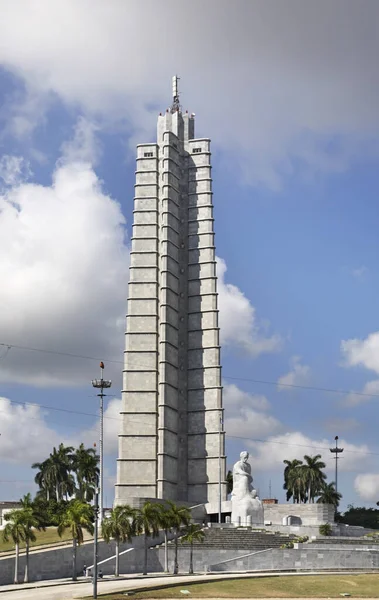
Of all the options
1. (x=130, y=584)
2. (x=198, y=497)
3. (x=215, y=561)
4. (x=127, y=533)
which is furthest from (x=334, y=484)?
(x=130, y=584)

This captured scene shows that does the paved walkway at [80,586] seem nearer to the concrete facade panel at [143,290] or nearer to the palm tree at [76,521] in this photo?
the palm tree at [76,521]

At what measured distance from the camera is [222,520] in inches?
3484

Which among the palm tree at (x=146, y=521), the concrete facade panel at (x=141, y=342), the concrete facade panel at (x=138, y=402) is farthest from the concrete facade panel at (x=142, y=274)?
the palm tree at (x=146, y=521)

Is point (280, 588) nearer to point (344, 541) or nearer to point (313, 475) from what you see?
point (344, 541)

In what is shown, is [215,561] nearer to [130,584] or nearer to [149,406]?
[130,584]

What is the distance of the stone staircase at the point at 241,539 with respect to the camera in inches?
2749

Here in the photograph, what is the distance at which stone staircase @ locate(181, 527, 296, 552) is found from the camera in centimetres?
6981

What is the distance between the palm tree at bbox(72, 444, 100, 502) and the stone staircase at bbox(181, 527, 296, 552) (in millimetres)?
24667

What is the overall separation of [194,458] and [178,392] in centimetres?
717

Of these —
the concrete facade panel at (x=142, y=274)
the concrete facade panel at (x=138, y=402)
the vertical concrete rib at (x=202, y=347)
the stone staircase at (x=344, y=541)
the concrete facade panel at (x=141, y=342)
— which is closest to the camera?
the stone staircase at (x=344, y=541)

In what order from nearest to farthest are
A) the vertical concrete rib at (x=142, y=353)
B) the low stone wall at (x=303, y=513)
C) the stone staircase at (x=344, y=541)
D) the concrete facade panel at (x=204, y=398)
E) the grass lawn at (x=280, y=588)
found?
the grass lawn at (x=280, y=588) → the stone staircase at (x=344, y=541) → the low stone wall at (x=303, y=513) → the vertical concrete rib at (x=142, y=353) → the concrete facade panel at (x=204, y=398)

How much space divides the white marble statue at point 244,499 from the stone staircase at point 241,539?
4.74 meters

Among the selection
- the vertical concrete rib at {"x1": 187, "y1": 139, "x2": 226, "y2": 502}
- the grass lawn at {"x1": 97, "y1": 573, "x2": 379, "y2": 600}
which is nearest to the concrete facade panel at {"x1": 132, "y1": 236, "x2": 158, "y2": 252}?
the vertical concrete rib at {"x1": 187, "y1": 139, "x2": 226, "y2": 502}

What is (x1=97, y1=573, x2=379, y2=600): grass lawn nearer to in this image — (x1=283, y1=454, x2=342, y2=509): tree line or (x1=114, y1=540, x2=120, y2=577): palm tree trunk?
(x1=114, y1=540, x2=120, y2=577): palm tree trunk
